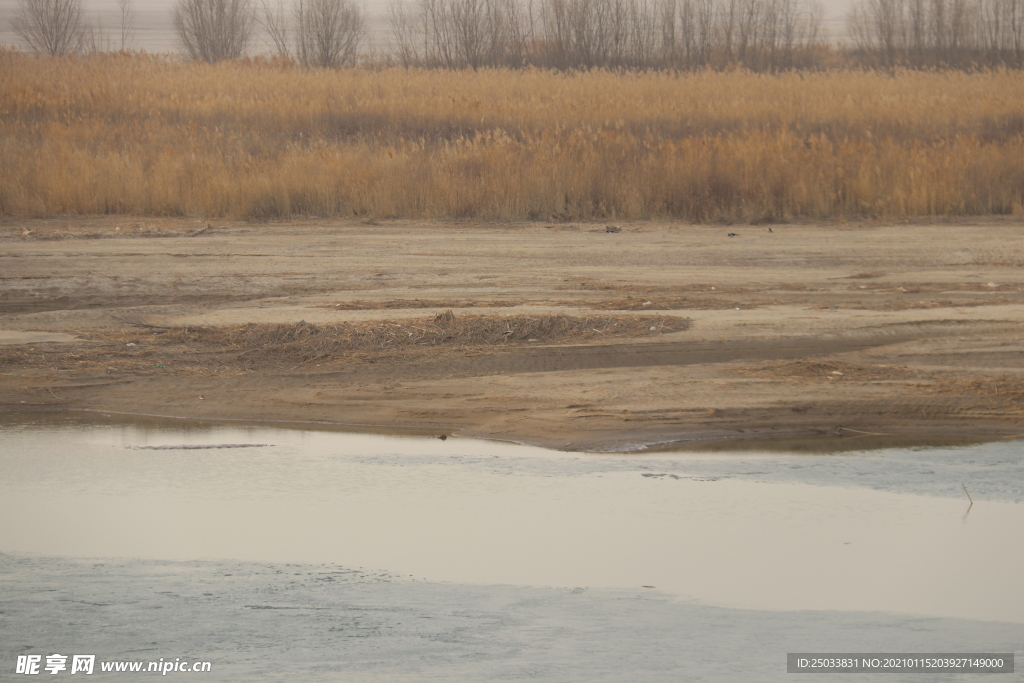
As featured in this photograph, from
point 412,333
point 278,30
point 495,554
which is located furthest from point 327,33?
point 495,554

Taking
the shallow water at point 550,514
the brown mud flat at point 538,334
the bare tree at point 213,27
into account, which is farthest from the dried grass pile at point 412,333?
the bare tree at point 213,27

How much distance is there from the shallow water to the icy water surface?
0.05 ft

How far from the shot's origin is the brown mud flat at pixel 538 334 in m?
7.10

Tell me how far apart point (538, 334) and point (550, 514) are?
3.39m

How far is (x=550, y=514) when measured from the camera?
5.41 meters

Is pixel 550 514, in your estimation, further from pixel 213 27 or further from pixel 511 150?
pixel 213 27

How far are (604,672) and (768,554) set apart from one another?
1377mm

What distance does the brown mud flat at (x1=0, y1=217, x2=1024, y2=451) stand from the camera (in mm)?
7102

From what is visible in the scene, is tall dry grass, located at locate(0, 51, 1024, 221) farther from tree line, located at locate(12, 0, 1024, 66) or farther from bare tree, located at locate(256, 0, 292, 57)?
bare tree, located at locate(256, 0, 292, 57)

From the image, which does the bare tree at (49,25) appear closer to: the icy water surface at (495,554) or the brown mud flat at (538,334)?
the brown mud flat at (538,334)

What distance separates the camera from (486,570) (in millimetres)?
4746

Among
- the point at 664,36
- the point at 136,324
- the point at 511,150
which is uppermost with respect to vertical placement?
the point at 664,36

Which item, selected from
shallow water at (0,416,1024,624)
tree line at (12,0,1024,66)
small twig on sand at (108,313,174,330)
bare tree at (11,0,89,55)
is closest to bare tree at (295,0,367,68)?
tree line at (12,0,1024,66)

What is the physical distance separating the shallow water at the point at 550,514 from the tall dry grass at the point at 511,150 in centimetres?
929
